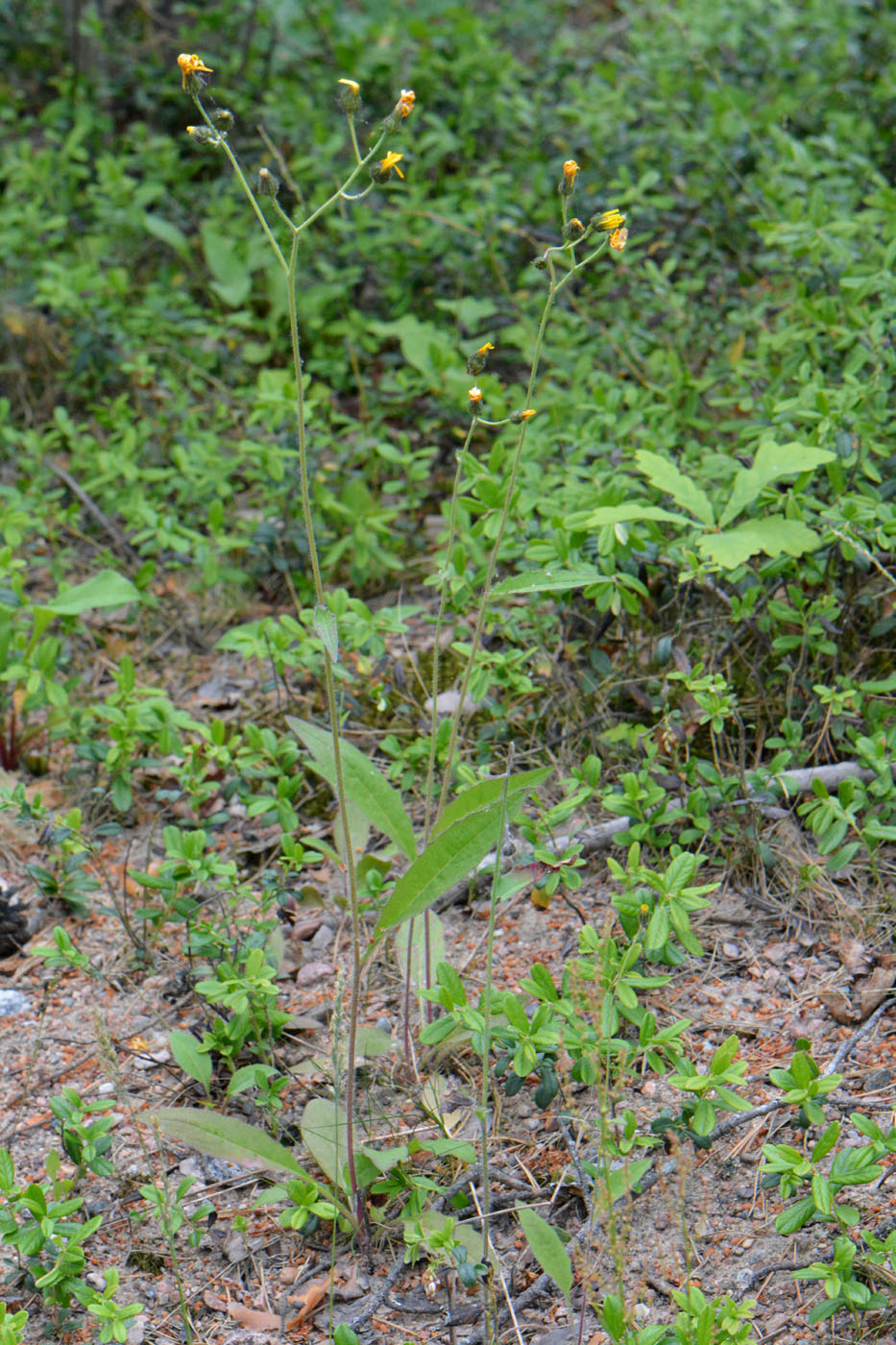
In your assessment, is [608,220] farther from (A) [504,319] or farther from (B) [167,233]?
(B) [167,233]

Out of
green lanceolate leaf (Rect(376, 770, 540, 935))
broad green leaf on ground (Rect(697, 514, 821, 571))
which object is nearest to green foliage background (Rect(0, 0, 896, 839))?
broad green leaf on ground (Rect(697, 514, 821, 571))

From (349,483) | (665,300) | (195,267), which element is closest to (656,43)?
(665,300)

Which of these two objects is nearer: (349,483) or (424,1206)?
(424,1206)

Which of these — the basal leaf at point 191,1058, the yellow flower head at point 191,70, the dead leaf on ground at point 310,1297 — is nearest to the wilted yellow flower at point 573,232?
the yellow flower head at point 191,70

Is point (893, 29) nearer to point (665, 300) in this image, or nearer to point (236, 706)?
point (665, 300)

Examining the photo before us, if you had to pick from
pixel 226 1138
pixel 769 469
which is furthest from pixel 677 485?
pixel 226 1138

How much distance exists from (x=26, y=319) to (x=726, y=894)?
11.3 feet

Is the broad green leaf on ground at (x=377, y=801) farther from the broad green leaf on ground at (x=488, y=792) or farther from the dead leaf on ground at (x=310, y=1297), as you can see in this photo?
the dead leaf on ground at (x=310, y=1297)

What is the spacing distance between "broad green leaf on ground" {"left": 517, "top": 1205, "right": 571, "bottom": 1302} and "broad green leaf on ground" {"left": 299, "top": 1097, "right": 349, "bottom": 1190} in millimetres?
327

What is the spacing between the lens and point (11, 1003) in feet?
7.97

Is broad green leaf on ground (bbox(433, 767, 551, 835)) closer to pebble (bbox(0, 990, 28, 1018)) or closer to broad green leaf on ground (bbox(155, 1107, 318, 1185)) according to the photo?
broad green leaf on ground (bbox(155, 1107, 318, 1185))

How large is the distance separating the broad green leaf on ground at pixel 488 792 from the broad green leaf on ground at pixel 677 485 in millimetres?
942

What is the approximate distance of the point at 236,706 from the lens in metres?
3.22

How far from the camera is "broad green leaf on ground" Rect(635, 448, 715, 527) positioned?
259 cm
